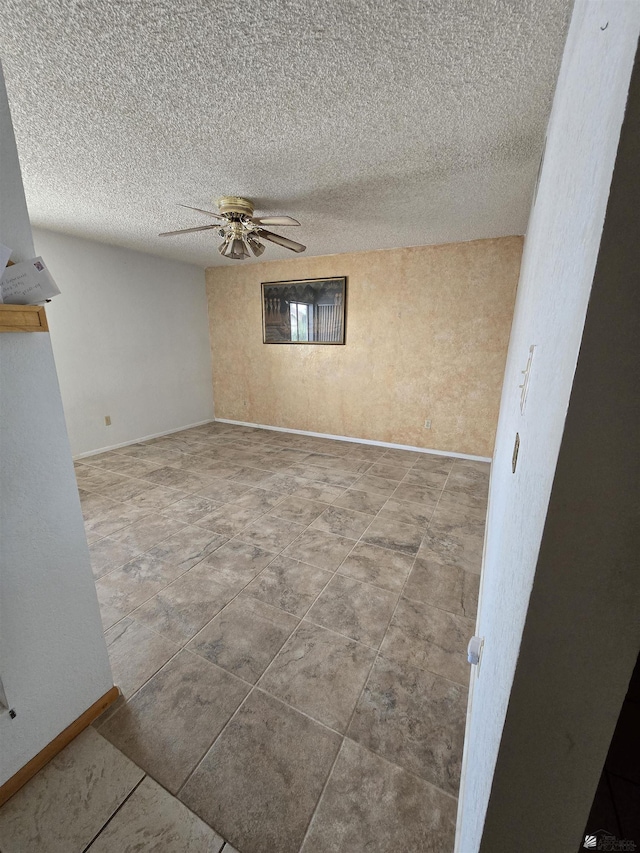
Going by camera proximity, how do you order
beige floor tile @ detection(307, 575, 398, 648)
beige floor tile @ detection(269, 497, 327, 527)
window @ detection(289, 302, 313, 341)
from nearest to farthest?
1. beige floor tile @ detection(307, 575, 398, 648)
2. beige floor tile @ detection(269, 497, 327, 527)
3. window @ detection(289, 302, 313, 341)

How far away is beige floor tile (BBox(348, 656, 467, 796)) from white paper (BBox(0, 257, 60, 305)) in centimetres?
174

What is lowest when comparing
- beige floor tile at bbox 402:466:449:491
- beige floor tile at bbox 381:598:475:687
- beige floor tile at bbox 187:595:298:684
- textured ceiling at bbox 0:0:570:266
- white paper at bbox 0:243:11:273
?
beige floor tile at bbox 187:595:298:684

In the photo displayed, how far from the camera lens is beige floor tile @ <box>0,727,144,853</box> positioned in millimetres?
934

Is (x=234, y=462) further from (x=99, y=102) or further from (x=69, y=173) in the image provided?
(x=99, y=102)

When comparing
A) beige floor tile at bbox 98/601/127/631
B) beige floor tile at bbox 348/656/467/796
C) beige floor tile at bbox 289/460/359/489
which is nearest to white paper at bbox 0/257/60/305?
beige floor tile at bbox 98/601/127/631

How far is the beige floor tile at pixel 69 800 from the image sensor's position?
0.93 m

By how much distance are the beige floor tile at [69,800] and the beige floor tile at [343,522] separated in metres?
1.57

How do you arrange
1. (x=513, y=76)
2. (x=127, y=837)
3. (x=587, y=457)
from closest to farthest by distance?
(x=587, y=457) → (x=127, y=837) → (x=513, y=76)

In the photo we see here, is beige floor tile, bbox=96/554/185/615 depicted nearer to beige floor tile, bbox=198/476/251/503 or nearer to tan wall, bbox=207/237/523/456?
beige floor tile, bbox=198/476/251/503

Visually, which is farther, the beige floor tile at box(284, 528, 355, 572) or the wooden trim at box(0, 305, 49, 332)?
the beige floor tile at box(284, 528, 355, 572)

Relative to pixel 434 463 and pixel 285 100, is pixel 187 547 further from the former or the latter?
pixel 434 463

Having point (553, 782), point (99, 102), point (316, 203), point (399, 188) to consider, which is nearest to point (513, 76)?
point (399, 188)

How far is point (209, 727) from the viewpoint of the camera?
1206 millimetres

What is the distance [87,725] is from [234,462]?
106 inches
